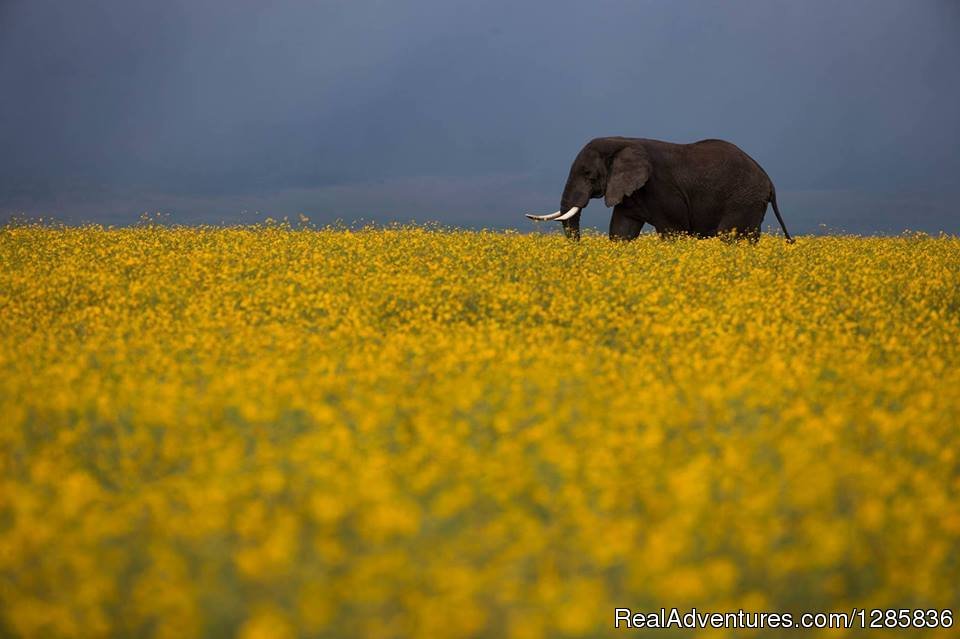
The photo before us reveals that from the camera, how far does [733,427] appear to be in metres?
6.85

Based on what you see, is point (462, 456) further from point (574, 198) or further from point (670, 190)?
point (670, 190)

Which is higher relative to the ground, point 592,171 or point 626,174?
point 592,171

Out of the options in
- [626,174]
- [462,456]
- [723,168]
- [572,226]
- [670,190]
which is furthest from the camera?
[723,168]

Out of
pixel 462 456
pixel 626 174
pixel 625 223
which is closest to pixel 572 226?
pixel 625 223

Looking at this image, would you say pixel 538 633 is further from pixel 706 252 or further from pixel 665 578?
pixel 706 252

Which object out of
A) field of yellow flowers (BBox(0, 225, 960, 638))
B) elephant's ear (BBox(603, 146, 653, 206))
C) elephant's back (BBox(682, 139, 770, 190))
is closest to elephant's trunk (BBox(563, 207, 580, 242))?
elephant's ear (BBox(603, 146, 653, 206))

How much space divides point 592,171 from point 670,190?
1619 mm

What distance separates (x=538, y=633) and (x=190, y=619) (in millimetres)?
1325

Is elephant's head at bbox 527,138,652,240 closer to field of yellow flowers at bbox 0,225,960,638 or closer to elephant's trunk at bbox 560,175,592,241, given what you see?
elephant's trunk at bbox 560,175,592,241

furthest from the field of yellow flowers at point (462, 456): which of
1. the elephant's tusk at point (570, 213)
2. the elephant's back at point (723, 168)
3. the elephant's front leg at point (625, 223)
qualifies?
the elephant's back at point (723, 168)

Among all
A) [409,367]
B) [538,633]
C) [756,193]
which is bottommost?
[538,633]

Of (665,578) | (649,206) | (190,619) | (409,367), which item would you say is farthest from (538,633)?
(649,206)

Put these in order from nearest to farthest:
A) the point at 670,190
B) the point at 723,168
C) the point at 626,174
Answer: the point at 626,174 → the point at 670,190 → the point at 723,168

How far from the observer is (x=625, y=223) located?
19.1 m
